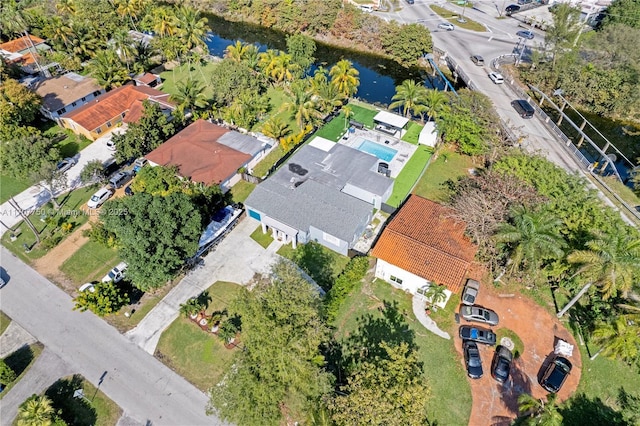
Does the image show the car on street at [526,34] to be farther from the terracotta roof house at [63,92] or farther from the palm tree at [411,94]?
the terracotta roof house at [63,92]

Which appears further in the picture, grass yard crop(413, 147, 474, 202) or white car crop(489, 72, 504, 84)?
white car crop(489, 72, 504, 84)

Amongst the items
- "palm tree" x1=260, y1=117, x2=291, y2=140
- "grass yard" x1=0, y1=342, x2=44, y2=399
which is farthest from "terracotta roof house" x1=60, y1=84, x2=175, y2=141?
"grass yard" x1=0, y1=342, x2=44, y2=399

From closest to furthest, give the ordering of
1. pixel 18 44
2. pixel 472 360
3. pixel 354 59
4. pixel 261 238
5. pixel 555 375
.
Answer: pixel 555 375 → pixel 472 360 → pixel 261 238 → pixel 18 44 → pixel 354 59

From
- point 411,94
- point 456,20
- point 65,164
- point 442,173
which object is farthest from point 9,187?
point 456,20

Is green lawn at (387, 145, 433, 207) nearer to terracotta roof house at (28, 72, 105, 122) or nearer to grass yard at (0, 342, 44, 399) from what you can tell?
grass yard at (0, 342, 44, 399)

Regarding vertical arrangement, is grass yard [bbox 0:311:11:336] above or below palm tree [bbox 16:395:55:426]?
below

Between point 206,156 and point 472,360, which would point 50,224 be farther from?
point 472,360

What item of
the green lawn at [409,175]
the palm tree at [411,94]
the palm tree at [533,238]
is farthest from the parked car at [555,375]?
the palm tree at [411,94]
